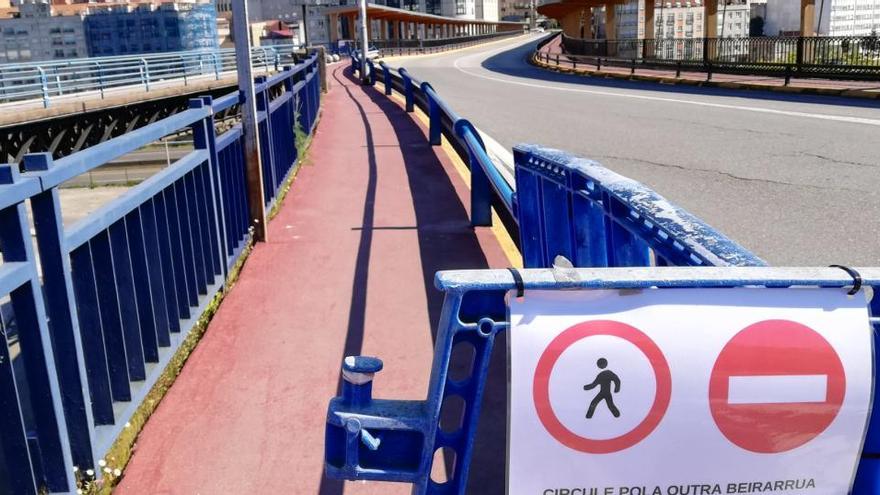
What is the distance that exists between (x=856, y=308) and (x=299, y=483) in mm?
2001

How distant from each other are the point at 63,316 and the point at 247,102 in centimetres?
369

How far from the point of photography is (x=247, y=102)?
6.34 m

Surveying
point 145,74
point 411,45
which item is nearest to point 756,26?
point 411,45

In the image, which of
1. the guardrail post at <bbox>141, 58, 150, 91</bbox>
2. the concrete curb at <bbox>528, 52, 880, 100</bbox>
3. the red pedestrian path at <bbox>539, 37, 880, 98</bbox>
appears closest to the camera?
the concrete curb at <bbox>528, 52, 880, 100</bbox>

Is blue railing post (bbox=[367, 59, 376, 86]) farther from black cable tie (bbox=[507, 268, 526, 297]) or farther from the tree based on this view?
the tree

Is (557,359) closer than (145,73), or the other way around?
(557,359)

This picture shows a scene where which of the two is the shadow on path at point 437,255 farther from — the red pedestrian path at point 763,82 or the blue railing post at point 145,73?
the blue railing post at point 145,73

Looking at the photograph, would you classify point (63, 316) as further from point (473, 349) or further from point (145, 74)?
point (145, 74)

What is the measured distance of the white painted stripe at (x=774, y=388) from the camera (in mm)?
1921

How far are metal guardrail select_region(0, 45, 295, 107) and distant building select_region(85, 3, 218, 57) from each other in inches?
3439

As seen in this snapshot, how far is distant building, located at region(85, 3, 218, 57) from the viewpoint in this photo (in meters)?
148

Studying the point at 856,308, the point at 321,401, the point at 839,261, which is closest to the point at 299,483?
the point at 321,401

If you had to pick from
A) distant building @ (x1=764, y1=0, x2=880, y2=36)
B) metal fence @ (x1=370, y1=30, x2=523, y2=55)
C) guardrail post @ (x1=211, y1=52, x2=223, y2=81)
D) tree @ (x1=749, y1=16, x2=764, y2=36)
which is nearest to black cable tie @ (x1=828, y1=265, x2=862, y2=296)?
guardrail post @ (x1=211, y1=52, x2=223, y2=81)

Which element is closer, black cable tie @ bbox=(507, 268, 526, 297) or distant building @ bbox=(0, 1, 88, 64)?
black cable tie @ bbox=(507, 268, 526, 297)
